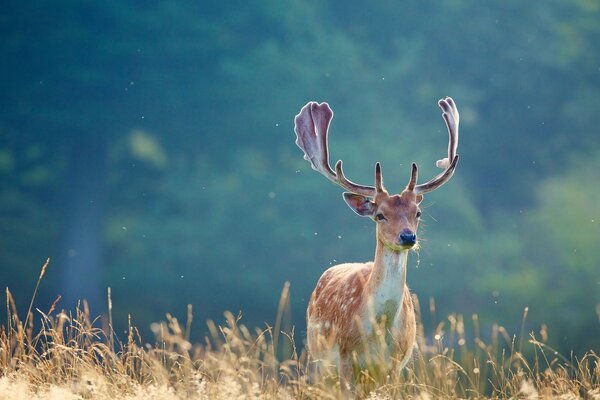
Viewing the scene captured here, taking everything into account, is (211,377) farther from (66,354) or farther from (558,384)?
(558,384)

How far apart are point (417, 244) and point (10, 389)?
293cm

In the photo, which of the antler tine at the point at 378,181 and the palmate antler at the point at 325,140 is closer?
the antler tine at the point at 378,181

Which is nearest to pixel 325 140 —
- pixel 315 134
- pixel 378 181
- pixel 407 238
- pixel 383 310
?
pixel 315 134

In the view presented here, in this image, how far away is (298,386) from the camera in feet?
16.6

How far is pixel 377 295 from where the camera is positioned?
5.64 metres

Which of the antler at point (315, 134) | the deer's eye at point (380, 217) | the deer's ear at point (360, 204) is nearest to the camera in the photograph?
the deer's eye at point (380, 217)

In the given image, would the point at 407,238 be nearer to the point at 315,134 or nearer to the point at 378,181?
the point at 378,181

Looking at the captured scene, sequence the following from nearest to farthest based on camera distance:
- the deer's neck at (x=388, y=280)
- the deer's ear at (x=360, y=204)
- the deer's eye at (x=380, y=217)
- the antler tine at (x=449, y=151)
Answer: the deer's neck at (x=388, y=280)
the deer's eye at (x=380, y=217)
the deer's ear at (x=360, y=204)
the antler tine at (x=449, y=151)

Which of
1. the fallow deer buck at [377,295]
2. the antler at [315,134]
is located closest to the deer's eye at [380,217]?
the fallow deer buck at [377,295]

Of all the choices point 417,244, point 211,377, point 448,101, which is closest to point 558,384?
point 417,244

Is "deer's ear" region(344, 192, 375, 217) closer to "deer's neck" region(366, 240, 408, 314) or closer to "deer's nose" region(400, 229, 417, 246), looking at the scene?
"deer's neck" region(366, 240, 408, 314)

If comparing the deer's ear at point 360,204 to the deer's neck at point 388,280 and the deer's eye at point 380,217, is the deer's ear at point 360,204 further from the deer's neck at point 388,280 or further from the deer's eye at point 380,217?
the deer's neck at point 388,280

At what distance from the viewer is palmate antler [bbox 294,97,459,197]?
6223mm

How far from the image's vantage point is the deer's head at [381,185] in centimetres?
560
